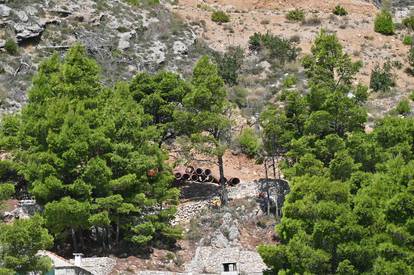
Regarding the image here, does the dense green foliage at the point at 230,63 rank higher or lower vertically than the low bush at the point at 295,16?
higher

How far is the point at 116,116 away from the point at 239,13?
1639 inches

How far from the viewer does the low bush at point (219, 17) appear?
273ft

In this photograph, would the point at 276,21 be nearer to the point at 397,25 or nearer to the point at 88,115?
the point at 397,25

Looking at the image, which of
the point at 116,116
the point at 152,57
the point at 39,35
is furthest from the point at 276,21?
the point at 116,116

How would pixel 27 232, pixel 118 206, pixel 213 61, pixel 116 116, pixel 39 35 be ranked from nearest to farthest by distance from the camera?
pixel 27 232 → pixel 118 206 → pixel 116 116 → pixel 39 35 → pixel 213 61

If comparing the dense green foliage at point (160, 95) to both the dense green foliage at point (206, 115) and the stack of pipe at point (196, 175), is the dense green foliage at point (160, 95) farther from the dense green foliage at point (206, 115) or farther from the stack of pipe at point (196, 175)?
the stack of pipe at point (196, 175)

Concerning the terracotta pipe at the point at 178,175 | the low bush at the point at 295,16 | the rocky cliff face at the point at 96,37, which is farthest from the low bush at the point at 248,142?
the low bush at the point at 295,16

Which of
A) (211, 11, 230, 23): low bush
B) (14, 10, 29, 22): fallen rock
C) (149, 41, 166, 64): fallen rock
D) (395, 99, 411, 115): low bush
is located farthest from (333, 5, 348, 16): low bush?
(14, 10, 29, 22): fallen rock

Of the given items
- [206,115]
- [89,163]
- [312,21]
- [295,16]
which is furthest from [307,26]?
[89,163]

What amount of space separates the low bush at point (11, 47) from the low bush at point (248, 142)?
16.6 m

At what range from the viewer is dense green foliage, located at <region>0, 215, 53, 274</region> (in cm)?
3422

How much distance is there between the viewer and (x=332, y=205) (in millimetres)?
37469

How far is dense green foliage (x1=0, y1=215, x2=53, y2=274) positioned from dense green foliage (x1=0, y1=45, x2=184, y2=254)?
8565mm

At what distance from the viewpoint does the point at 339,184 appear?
3906 centimetres
